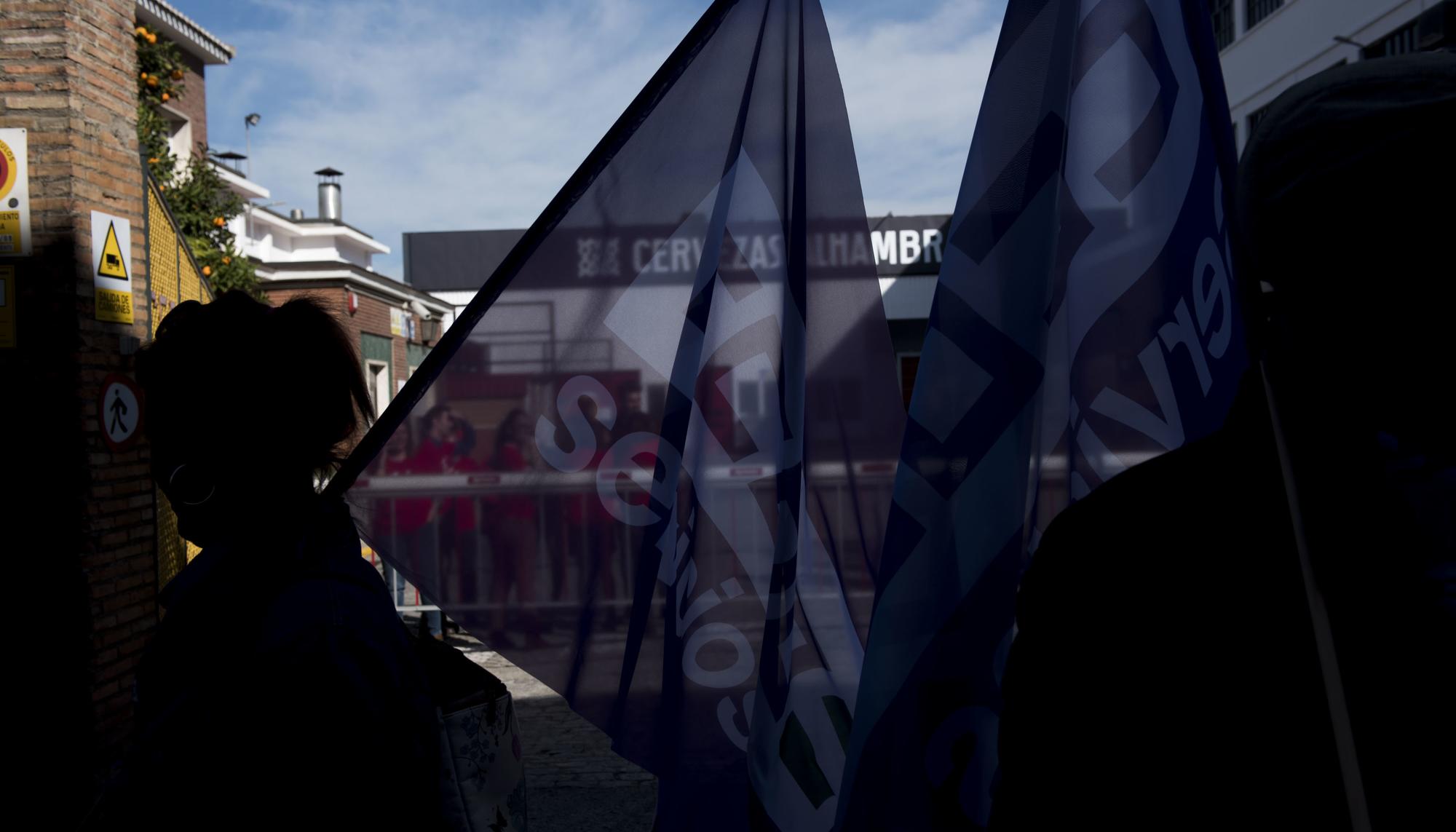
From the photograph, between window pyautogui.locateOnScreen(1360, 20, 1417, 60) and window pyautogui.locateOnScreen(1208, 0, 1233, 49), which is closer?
window pyautogui.locateOnScreen(1360, 20, 1417, 60)

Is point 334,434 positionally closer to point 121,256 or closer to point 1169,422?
point 1169,422

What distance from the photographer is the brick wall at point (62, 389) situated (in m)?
5.06

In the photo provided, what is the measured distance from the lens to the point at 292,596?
1328 millimetres

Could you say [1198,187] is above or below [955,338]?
above

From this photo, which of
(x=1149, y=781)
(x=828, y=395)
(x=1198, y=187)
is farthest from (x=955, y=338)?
(x=1149, y=781)

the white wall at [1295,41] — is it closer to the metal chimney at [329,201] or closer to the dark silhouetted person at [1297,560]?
the dark silhouetted person at [1297,560]

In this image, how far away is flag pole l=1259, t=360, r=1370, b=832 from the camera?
808mm

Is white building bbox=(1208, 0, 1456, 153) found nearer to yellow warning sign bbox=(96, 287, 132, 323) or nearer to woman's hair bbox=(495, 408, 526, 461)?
yellow warning sign bbox=(96, 287, 132, 323)

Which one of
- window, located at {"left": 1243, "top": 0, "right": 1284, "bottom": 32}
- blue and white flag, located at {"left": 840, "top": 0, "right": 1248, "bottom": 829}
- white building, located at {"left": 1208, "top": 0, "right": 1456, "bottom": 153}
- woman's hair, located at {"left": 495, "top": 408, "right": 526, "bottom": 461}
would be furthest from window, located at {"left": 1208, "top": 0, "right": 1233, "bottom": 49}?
woman's hair, located at {"left": 495, "top": 408, "right": 526, "bottom": 461}

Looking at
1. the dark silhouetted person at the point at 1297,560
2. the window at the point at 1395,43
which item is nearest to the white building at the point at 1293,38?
the window at the point at 1395,43

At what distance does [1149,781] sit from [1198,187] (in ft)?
4.89

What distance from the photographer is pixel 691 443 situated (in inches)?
77.9

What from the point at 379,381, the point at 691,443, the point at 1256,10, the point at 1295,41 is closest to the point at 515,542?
the point at 691,443

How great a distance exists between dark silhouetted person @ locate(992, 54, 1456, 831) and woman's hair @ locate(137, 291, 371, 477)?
1.16 m
